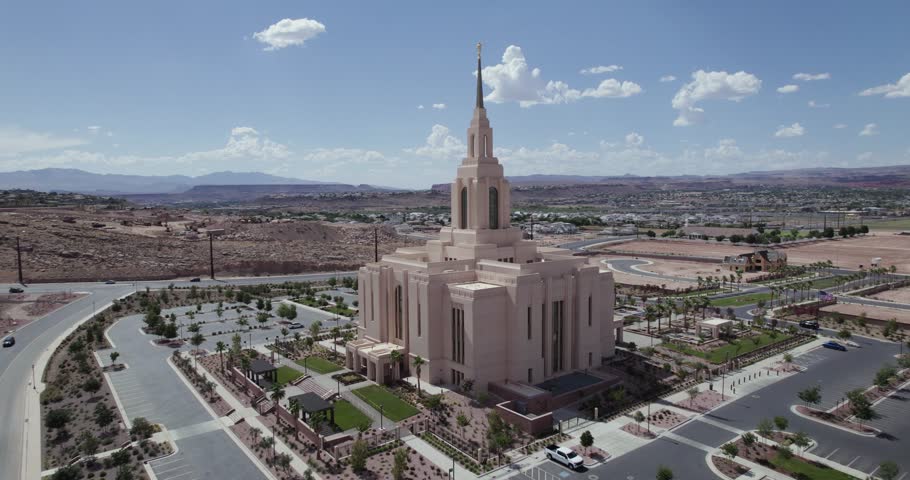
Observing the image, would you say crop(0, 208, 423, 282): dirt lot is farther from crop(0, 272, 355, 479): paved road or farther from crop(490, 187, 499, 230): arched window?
crop(490, 187, 499, 230): arched window

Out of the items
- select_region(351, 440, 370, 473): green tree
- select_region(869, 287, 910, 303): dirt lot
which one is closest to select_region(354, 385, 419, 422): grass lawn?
select_region(351, 440, 370, 473): green tree

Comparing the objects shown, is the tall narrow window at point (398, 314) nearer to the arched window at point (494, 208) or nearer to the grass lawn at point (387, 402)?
the grass lawn at point (387, 402)

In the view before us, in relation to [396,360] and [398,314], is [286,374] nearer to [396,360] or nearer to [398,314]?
[396,360]

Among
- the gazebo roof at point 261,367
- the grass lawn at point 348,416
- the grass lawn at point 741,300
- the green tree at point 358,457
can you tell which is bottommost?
the grass lawn at point 741,300

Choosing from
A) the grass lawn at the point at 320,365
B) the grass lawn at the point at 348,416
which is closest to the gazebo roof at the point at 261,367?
the grass lawn at the point at 320,365

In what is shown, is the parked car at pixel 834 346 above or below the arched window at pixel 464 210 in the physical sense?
below

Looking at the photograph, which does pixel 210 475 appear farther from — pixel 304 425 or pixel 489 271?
pixel 489 271
